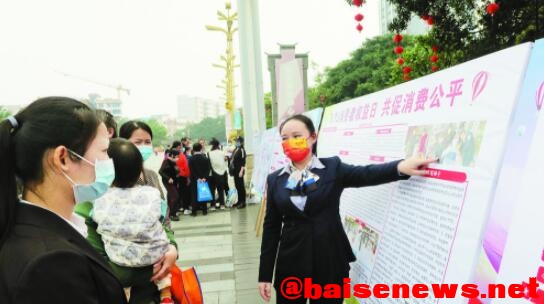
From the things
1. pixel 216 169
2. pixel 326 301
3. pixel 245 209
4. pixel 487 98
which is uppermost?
pixel 487 98

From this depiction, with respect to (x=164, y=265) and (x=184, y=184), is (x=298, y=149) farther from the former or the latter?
(x=184, y=184)

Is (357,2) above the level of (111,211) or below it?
above

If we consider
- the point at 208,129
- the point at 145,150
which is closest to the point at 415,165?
the point at 145,150

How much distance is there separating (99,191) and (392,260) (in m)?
1.20

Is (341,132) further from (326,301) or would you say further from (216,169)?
(216,169)

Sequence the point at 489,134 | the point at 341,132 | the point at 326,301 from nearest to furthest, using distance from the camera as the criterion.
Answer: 1. the point at 489,134
2. the point at 326,301
3. the point at 341,132

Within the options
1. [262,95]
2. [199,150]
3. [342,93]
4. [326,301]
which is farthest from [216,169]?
[342,93]

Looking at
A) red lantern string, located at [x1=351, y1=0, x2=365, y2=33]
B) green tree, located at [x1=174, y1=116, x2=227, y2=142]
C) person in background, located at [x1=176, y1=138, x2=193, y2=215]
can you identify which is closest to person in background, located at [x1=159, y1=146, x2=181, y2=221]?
person in background, located at [x1=176, y1=138, x2=193, y2=215]

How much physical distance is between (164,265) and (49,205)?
1.01 meters

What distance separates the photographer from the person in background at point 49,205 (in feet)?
3.10

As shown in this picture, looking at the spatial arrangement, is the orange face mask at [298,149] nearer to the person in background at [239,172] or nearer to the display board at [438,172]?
the display board at [438,172]

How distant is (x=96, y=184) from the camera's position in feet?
4.54

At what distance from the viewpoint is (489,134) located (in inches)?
49.3

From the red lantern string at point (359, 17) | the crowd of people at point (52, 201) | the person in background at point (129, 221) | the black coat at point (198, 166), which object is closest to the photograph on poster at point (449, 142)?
the crowd of people at point (52, 201)
